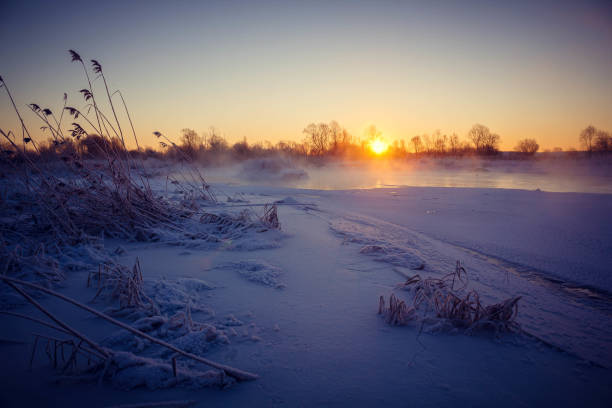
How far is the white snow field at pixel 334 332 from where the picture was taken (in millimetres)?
1229

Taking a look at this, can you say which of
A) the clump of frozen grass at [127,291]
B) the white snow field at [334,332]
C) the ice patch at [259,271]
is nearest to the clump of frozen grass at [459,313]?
the white snow field at [334,332]

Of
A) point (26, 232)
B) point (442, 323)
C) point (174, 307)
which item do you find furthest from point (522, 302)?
point (26, 232)

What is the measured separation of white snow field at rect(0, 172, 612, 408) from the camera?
123cm

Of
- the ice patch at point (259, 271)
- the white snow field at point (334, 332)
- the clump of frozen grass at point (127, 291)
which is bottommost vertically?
the white snow field at point (334, 332)

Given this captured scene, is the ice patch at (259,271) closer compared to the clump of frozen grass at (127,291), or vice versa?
the clump of frozen grass at (127,291)

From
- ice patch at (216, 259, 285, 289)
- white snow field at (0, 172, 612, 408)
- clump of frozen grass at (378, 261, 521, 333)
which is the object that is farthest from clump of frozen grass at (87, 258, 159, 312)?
clump of frozen grass at (378, 261, 521, 333)

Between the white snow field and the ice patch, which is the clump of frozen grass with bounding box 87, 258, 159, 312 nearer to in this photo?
the white snow field

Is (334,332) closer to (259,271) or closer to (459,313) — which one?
(459,313)

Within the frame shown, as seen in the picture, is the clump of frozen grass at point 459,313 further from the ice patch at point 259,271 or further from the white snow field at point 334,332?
the ice patch at point 259,271

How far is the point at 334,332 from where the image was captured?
5.54 feet

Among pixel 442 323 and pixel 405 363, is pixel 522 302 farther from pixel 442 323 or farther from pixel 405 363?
pixel 405 363

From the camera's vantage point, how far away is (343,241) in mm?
3688

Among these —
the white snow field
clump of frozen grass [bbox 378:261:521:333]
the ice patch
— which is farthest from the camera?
the ice patch

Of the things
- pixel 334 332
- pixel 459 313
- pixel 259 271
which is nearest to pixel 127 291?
pixel 259 271
